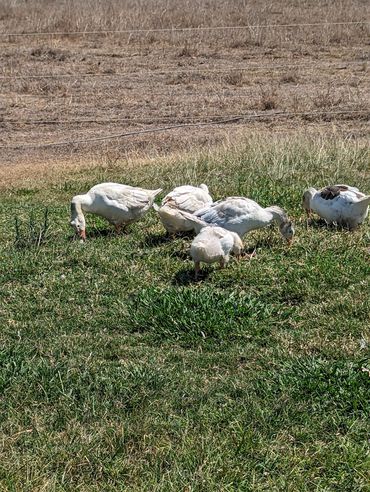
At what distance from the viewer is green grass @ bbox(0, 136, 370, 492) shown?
4.04 m

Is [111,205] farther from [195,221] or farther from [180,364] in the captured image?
[180,364]

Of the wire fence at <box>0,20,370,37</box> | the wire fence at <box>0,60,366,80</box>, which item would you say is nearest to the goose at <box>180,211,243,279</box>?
the wire fence at <box>0,60,366,80</box>

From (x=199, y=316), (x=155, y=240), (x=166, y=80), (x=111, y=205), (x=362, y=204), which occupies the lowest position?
(x=166, y=80)

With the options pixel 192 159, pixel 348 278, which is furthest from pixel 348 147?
pixel 348 278

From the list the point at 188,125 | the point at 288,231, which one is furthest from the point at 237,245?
the point at 188,125

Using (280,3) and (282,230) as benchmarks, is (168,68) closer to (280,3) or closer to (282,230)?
(280,3)

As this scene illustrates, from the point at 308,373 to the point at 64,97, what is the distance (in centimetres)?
1360

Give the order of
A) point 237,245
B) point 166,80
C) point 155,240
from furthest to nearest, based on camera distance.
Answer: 1. point 166,80
2. point 155,240
3. point 237,245

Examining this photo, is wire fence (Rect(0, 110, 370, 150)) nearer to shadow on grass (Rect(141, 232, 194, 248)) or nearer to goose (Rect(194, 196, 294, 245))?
shadow on grass (Rect(141, 232, 194, 248))

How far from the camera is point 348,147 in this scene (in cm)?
1062

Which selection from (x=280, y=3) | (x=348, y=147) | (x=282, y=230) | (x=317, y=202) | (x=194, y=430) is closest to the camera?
(x=194, y=430)

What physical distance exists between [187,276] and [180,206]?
3.47 feet

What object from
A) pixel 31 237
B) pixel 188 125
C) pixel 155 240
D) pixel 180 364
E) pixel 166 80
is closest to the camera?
pixel 180 364

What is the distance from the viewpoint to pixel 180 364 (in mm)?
5062
